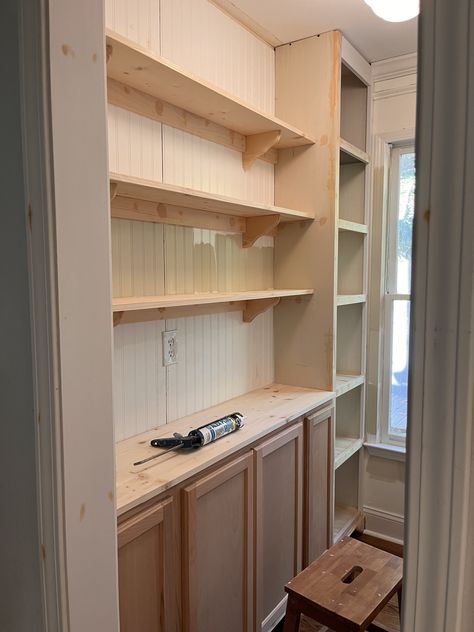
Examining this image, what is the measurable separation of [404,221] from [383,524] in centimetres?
181

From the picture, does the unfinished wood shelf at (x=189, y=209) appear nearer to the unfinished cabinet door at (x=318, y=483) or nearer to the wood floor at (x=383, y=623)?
the unfinished cabinet door at (x=318, y=483)

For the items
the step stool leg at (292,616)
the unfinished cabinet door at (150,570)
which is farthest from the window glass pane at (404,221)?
the unfinished cabinet door at (150,570)

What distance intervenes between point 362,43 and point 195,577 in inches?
99.1

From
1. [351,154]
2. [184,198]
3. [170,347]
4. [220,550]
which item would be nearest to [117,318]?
[170,347]

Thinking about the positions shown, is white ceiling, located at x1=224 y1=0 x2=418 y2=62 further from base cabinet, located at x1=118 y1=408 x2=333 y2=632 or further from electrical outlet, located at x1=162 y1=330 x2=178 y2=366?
base cabinet, located at x1=118 y1=408 x2=333 y2=632

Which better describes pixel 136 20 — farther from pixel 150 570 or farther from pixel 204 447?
pixel 150 570

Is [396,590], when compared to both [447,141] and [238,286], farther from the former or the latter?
[447,141]

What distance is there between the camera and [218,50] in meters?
1.97

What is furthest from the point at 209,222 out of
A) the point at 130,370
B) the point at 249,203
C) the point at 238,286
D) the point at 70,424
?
the point at 70,424

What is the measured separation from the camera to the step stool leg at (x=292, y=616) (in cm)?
161

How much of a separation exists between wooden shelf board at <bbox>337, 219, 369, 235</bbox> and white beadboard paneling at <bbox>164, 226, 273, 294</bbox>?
1.22 feet

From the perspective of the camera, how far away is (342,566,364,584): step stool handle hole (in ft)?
5.53

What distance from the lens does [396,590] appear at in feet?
5.32

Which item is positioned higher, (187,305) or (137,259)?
(137,259)
